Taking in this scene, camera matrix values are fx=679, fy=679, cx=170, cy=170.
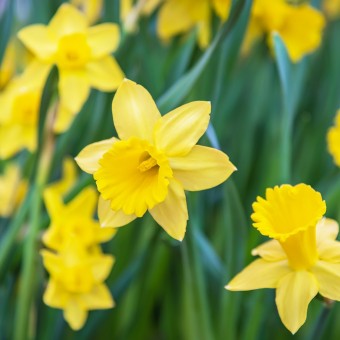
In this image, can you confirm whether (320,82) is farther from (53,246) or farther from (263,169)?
(53,246)

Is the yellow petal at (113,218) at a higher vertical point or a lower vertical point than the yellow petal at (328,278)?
higher

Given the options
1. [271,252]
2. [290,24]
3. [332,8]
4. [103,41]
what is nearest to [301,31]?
[290,24]

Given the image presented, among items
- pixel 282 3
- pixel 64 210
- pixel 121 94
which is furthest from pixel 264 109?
pixel 121 94

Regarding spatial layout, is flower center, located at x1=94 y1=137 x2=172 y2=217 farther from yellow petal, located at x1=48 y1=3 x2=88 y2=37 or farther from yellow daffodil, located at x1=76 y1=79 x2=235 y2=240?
yellow petal, located at x1=48 y1=3 x2=88 y2=37

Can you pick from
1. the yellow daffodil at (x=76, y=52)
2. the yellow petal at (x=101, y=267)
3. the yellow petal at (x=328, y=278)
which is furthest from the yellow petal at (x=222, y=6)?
the yellow petal at (x=328, y=278)

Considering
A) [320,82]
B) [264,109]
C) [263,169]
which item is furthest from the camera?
[320,82]

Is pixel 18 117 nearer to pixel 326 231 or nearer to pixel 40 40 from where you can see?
pixel 40 40

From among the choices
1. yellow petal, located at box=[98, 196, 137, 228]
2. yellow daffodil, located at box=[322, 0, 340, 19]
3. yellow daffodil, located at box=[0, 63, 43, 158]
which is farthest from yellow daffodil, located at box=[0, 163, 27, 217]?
yellow daffodil, located at box=[322, 0, 340, 19]

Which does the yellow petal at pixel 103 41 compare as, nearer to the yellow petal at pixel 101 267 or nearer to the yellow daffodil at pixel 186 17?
the yellow daffodil at pixel 186 17
